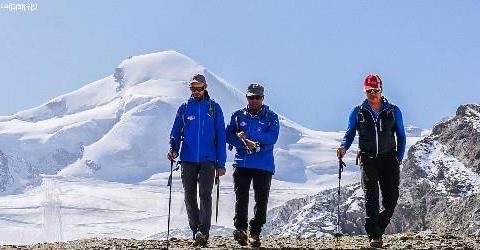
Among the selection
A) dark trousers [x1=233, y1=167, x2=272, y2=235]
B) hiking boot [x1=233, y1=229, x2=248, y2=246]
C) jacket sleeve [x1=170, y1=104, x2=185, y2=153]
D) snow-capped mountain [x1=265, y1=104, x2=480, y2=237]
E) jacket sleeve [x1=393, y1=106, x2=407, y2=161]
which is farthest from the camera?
snow-capped mountain [x1=265, y1=104, x2=480, y2=237]

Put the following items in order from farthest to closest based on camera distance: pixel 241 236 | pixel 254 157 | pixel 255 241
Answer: pixel 254 157 → pixel 255 241 → pixel 241 236

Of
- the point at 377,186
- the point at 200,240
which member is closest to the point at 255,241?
the point at 200,240

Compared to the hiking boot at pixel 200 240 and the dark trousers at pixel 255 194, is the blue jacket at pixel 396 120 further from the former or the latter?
the hiking boot at pixel 200 240

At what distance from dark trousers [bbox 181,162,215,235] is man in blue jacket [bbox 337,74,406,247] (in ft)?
8.19

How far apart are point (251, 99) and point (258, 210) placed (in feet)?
5.99

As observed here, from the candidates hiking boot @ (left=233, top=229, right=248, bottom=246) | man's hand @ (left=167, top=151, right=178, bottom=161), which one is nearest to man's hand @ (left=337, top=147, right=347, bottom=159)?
hiking boot @ (left=233, top=229, right=248, bottom=246)

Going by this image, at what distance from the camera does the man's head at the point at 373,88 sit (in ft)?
39.7

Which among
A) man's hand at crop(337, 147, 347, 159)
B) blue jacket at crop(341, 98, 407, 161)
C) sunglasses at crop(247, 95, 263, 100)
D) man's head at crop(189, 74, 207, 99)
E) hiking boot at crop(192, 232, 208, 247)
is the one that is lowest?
hiking boot at crop(192, 232, 208, 247)

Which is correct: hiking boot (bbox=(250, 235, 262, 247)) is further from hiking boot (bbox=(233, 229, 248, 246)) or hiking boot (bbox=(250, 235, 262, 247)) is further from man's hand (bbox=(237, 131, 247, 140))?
man's hand (bbox=(237, 131, 247, 140))

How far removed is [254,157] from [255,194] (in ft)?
2.03

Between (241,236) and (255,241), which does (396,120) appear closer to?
(255,241)

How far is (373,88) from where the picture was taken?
12102 millimetres

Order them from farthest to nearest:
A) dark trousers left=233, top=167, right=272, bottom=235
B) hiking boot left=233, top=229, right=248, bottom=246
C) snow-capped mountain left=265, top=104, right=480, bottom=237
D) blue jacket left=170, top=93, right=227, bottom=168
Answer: snow-capped mountain left=265, top=104, right=480, bottom=237 → blue jacket left=170, top=93, right=227, bottom=168 → dark trousers left=233, top=167, right=272, bottom=235 → hiking boot left=233, top=229, right=248, bottom=246

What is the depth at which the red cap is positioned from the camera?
12.1 meters
